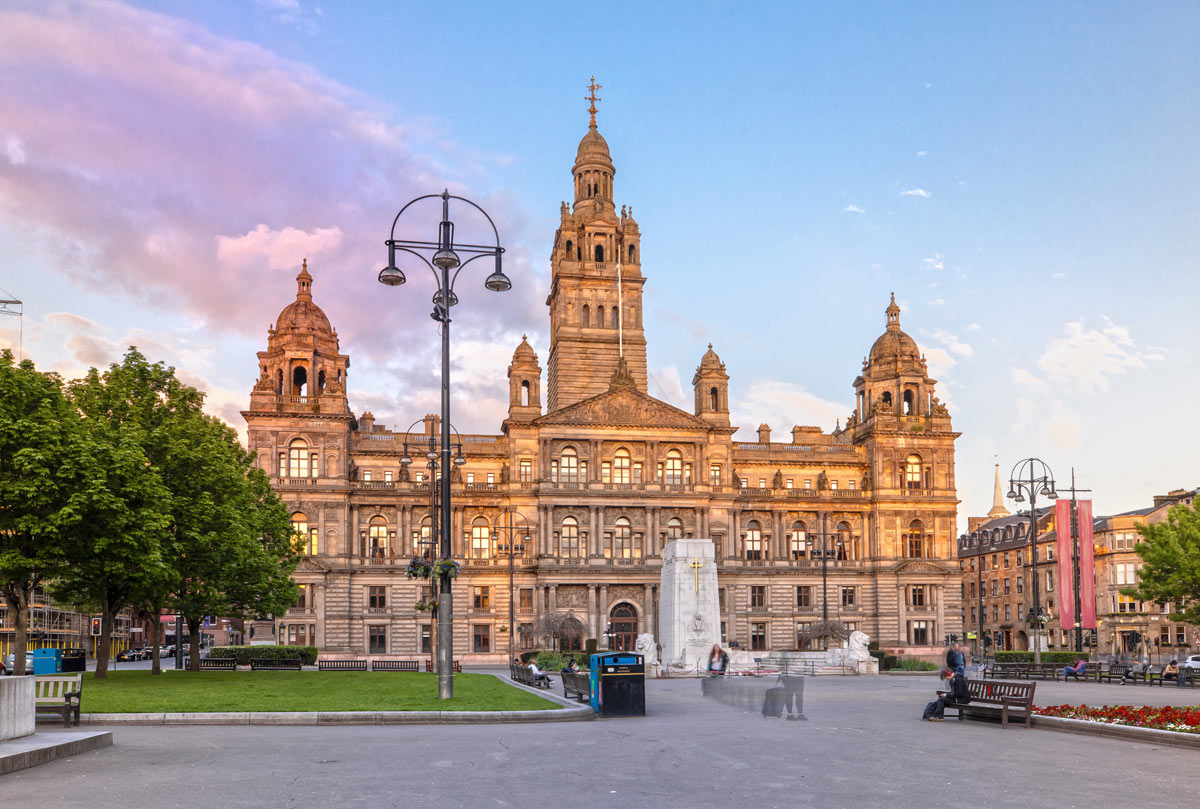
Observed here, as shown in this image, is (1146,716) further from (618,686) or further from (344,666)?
(344,666)

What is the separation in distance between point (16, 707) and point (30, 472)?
19.9 meters

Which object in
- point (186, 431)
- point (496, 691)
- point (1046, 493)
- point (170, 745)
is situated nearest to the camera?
point (170, 745)

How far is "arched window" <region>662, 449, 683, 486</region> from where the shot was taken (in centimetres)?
9062

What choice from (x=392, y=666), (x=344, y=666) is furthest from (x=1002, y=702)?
(x=344, y=666)

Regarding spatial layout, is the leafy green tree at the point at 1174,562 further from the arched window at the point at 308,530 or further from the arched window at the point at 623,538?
the arched window at the point at 308,530

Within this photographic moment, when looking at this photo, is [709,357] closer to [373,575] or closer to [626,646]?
[626,646]

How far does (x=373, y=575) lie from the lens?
8744 cm

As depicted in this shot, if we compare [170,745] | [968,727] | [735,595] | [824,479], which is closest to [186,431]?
[170,745]

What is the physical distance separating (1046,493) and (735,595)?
43891 mm

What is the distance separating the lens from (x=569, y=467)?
89062 mm

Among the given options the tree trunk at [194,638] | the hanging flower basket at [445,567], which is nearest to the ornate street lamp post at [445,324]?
the hanging flower basket at [445,567]

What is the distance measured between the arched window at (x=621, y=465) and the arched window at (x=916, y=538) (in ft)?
82.4

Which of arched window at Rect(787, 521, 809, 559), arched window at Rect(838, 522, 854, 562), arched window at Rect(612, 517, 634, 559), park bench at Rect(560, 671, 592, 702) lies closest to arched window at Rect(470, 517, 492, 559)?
arched window at Rect(612, 517, 634, 559)

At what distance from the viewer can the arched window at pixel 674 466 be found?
90625 millimetres
